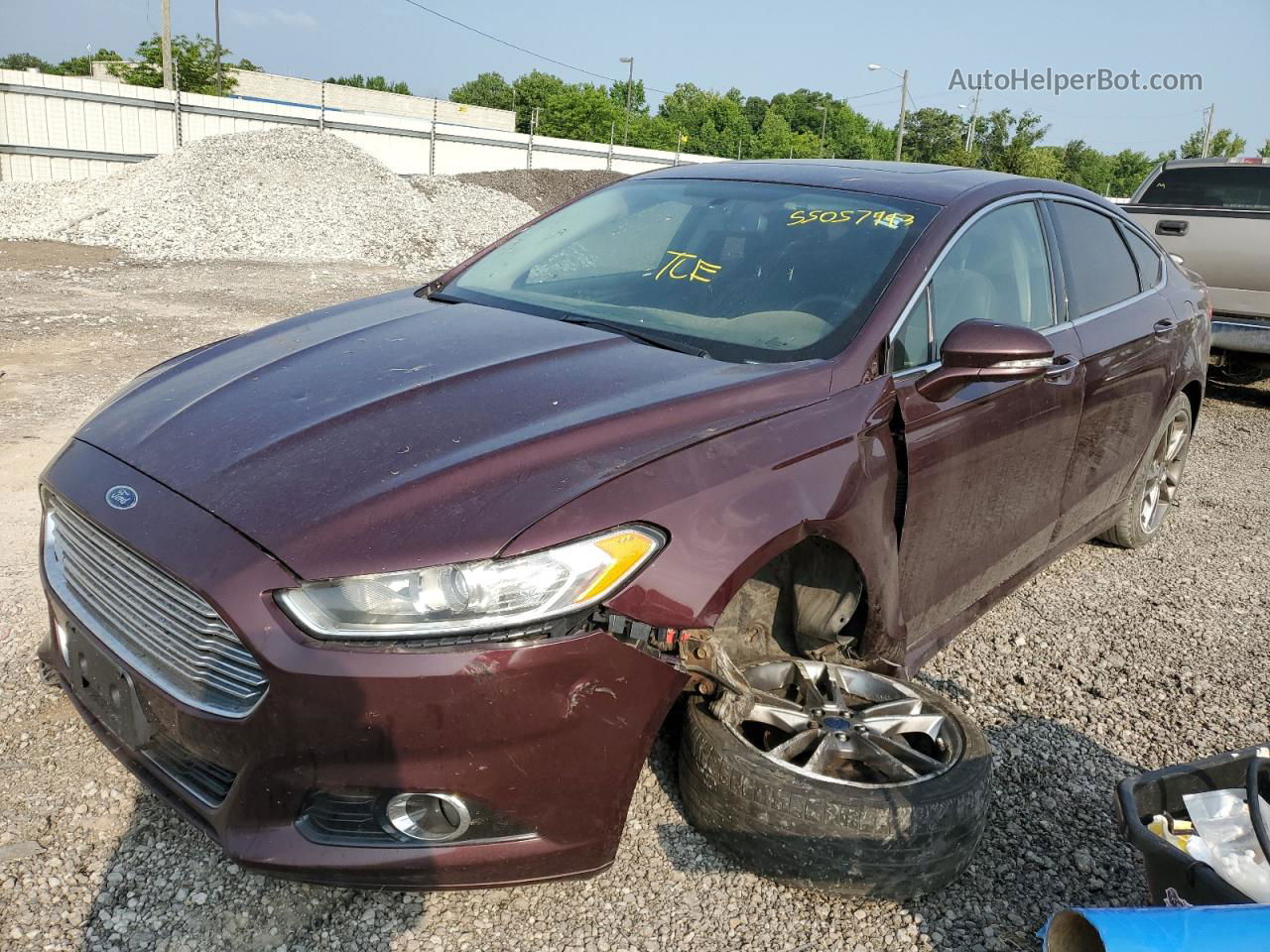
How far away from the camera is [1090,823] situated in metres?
2.90

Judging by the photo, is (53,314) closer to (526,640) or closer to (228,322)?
(228,322)

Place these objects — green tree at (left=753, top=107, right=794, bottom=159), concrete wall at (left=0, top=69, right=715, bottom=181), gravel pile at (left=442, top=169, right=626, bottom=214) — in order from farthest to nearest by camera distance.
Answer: green tree at (left=753, top=107, right=794, bottom=159), gravel pile at (left=442, top=169, right=626, bottom=214), concrete wall at (left=0, top=69, right=715, bottom=181)

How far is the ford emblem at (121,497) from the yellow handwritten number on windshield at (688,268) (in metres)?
1.75

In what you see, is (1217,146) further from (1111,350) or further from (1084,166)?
(1111,350)

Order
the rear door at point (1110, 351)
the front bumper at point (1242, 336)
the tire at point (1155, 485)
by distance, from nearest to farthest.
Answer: the rear door at point (1110, 351) < the tire at point (1155, 485) < the front bumper at point (1242, 336)

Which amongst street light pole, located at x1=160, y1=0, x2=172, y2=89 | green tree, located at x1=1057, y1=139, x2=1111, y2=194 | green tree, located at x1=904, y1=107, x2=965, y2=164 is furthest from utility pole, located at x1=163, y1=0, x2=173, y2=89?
green tree, located at x1=1057, y1=139, x2=1111, y2=194

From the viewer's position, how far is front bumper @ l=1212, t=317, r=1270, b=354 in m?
7.97

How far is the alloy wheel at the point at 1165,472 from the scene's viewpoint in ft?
16.3

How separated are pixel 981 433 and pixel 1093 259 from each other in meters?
1.42

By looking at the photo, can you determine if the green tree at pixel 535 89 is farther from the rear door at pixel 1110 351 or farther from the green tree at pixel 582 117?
the rear door at pixel 1110 351

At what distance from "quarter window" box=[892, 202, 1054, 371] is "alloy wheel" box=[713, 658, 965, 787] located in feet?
2.93

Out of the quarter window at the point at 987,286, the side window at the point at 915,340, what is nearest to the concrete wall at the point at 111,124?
the quarter window at the point at 987,286

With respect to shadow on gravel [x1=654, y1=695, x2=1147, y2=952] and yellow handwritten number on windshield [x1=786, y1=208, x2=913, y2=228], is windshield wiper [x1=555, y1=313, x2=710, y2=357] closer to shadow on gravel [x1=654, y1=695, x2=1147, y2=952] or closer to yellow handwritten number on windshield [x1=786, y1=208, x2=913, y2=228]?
yellow handwritten number on windshield [x1=786, y1=208, x2=913, y2=228]

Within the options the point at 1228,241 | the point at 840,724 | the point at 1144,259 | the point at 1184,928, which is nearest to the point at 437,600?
the point at 840,724
